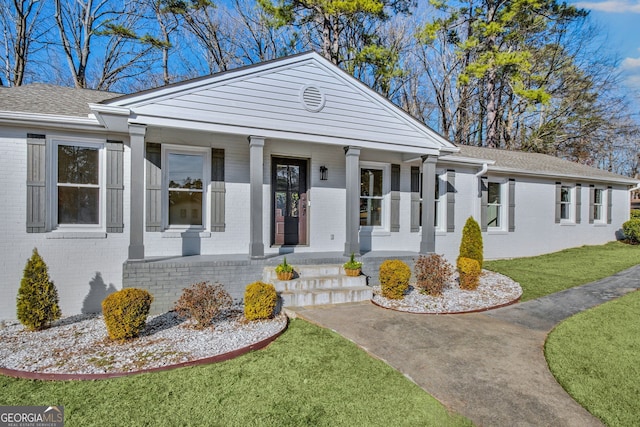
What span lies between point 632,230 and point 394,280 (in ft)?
43.9

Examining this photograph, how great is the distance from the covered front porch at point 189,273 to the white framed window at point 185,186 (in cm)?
86

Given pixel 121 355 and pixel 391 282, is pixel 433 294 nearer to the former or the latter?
pixel 391 282

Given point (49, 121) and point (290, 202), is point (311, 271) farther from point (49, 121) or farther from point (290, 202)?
point (49, 121)

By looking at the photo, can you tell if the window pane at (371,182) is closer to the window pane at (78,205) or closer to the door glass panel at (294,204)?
the door glass panel at (294,204)

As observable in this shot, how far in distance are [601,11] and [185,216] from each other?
23.9m

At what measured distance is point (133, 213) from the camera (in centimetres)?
571

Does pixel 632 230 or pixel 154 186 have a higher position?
pixel 154 186

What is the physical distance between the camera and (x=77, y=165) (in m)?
6.27

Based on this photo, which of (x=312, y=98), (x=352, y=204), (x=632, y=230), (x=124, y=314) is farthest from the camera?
(x=632, y=230)

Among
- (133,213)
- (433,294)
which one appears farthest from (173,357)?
(433,294)

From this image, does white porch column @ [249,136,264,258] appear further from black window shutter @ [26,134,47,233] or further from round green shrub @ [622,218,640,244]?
round green shrub @ [622,218,640,244]

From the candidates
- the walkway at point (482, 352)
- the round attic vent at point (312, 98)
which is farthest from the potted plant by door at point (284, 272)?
the round attic vent at point (312, 98)

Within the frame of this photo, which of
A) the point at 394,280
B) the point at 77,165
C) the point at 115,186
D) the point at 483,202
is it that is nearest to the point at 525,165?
the point at 483,202

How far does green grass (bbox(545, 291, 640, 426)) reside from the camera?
302cm
